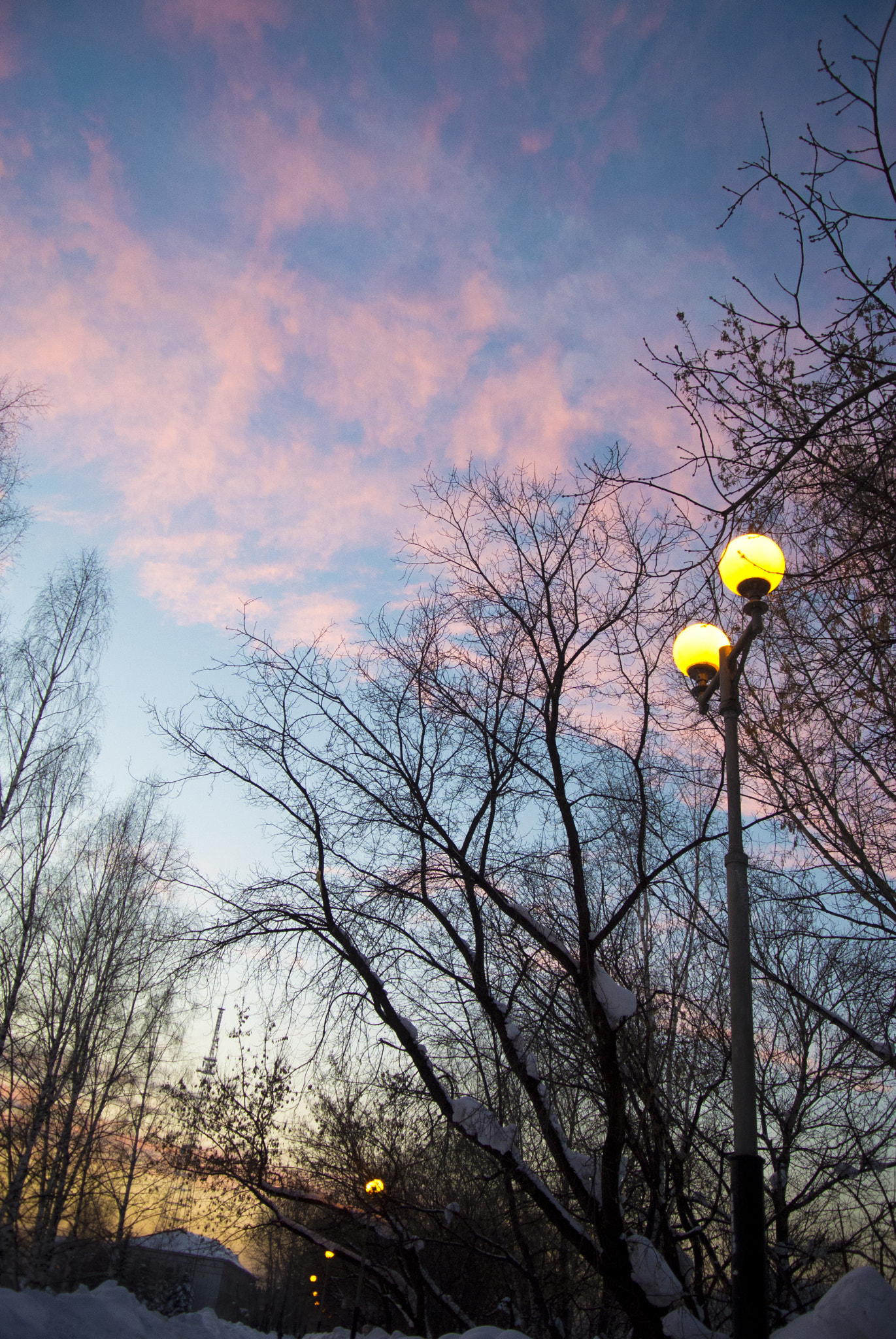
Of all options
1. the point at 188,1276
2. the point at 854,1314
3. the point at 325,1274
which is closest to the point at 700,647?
the point at 854,1314

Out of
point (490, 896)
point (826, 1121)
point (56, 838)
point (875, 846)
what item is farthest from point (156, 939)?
point (826, 1121)

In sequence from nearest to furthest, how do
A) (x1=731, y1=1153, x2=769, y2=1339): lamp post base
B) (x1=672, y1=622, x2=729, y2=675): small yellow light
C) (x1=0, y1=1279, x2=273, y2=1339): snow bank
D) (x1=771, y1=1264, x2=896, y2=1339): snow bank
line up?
1. (x1=731, y1=1153, x2=769, y2=1339): lamp post base
2. (x1=771, y1=1264, x2=896, y2=1339): snow bank
3. (x1=672, y1=622, x2=729, y2=675): small yellow light
4. (x1=0, y1=1279, x2=273, y2=1339): snow bank

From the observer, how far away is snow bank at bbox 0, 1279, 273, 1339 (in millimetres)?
10805

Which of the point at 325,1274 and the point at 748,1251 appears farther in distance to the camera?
the point at 325,1274

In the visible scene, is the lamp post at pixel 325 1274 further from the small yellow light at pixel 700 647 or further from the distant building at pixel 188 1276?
the small yellow light at pixel 700 647

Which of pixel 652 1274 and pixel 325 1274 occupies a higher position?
pixel 652 1274

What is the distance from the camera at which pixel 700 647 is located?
5352 millimetres

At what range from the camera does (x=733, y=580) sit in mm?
4828

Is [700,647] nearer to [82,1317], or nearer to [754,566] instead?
[754,566]

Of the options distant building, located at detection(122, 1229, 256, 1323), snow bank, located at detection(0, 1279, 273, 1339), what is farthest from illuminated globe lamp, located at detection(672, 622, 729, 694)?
distant building, located at detection(122, 1229, 256, 1323)

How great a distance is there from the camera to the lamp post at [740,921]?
3.67 m

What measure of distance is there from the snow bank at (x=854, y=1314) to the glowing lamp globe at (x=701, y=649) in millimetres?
3541

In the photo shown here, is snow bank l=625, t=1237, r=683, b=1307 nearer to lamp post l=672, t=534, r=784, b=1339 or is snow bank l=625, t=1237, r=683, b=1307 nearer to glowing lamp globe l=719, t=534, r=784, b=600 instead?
lamp post l=672, t=534, r=784, b=1339

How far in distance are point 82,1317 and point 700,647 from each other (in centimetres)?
1446
